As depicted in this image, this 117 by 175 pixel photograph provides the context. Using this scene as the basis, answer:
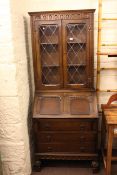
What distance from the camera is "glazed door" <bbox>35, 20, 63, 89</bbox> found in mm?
2367

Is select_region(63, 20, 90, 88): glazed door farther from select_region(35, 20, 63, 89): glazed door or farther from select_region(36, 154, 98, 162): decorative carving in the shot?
select_region(36, 154, 98, 162): decorative carving

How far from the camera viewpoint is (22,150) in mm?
2268

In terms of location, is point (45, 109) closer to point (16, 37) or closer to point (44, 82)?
point (44, 82)

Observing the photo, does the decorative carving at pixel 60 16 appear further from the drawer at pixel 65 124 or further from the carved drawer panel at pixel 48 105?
the drawer at pixel 65 124

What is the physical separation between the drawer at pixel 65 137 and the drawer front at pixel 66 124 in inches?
2.4

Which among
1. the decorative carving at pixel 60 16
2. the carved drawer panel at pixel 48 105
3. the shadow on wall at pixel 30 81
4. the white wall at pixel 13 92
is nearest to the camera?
the white wall at pixel 13 92

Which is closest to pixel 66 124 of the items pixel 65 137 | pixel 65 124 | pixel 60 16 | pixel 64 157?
pixel 65 124

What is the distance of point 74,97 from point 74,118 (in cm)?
29

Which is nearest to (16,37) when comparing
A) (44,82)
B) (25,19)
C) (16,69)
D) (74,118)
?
(16,69)

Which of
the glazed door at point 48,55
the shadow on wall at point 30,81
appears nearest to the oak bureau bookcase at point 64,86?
the glazed door at point 48,55

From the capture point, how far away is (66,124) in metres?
2.39

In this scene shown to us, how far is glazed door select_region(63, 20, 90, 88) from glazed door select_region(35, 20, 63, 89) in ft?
0.26

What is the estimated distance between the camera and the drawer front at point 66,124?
2.36m

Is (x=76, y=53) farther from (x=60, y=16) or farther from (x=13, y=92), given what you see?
(x=13, y=92)
